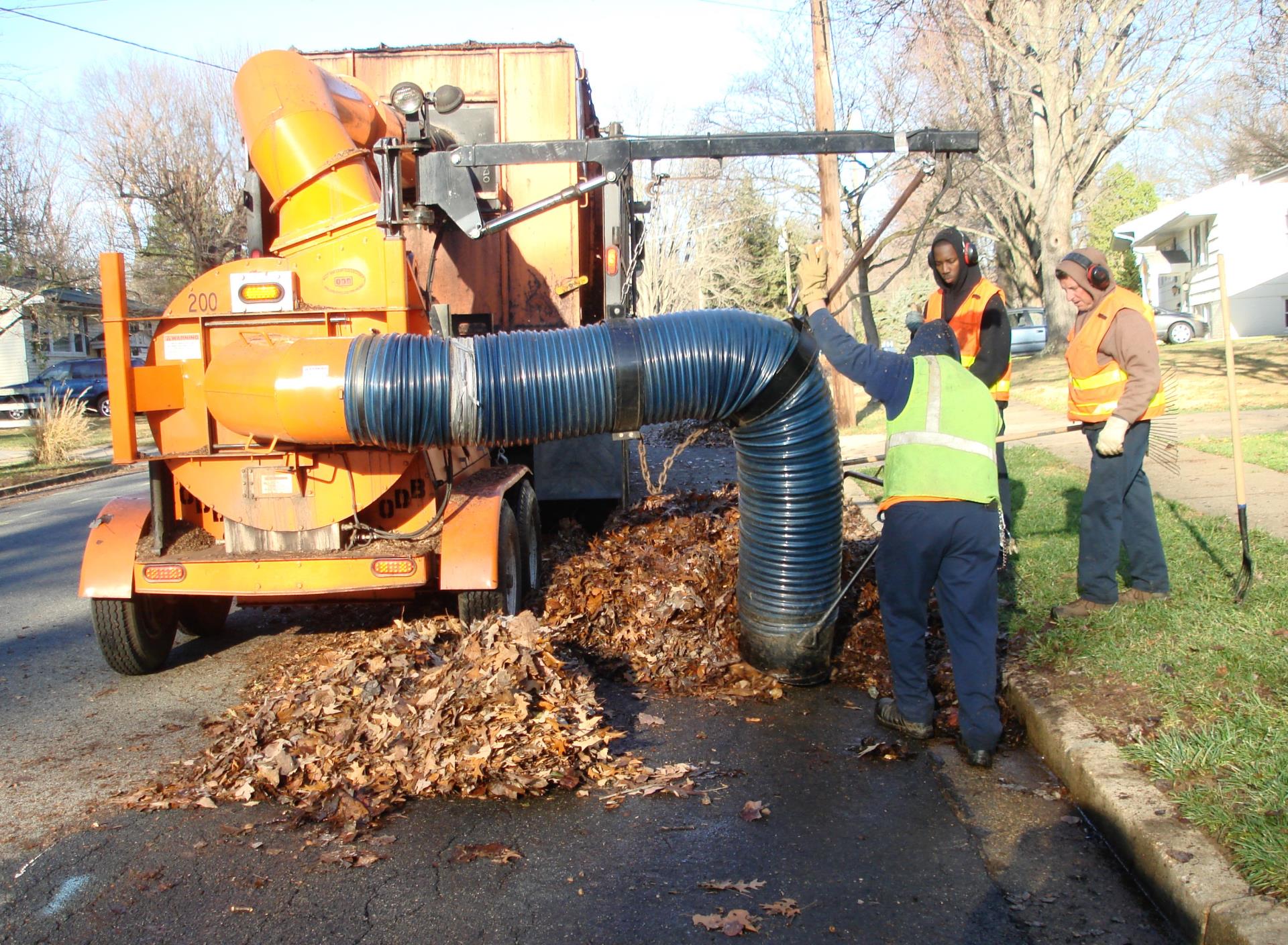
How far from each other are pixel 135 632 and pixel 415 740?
2.42 meters

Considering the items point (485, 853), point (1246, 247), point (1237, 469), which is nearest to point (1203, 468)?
point (1237, 469)

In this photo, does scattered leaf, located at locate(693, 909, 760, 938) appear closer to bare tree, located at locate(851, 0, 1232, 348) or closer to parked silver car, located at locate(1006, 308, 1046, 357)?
bare tree, located at locate(851, 0, 1232, 348)

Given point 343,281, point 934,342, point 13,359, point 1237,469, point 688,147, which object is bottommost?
point 1237,469

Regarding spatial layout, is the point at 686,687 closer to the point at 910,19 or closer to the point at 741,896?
the point at 741,896

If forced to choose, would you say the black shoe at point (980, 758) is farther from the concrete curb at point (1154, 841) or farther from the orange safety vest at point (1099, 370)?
the orange safety vest at point (1099, 370)

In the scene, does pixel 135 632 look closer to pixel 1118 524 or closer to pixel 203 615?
pixel 203 615

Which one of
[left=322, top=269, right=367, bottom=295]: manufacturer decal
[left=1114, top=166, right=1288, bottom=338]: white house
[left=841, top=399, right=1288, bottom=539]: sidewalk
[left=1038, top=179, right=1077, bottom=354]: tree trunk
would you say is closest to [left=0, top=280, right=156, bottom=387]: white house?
[left=1038, top=179, right=1077, bottom=354]: tree trunk

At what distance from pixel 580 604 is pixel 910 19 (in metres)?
19.1

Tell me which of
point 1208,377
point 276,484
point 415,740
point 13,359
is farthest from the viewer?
point 13,359

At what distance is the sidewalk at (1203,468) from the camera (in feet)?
26.3

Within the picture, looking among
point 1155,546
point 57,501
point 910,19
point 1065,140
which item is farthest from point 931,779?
point 1065,140

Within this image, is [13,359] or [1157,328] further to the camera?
[13,359]

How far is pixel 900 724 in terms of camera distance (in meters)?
4.84

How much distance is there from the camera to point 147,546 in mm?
5848
